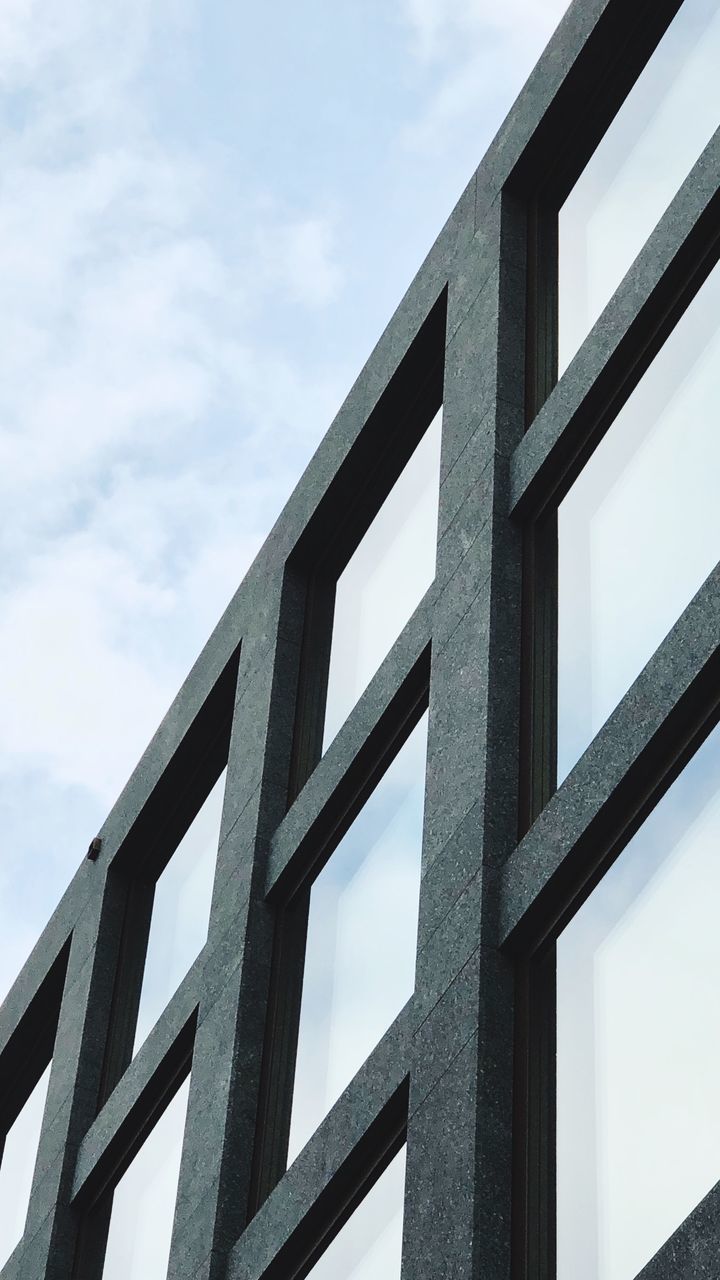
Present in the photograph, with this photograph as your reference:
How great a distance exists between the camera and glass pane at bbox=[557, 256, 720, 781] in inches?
529

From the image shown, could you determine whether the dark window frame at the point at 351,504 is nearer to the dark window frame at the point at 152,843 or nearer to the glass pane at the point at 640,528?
the dark window frame at the point at 152,843

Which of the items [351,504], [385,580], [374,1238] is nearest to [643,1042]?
[374,1238]

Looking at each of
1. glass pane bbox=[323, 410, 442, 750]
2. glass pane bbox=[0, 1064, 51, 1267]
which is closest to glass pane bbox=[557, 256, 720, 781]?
glass pane bbox=[323, 410, 442, 750]

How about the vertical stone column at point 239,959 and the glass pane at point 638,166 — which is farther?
the vertical stone column at point 239,959

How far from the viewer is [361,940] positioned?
639 inches

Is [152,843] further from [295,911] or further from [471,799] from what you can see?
[471,799]

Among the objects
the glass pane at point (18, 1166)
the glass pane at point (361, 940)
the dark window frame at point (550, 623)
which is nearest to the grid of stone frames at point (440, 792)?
the dark window frame at point (550, 623)

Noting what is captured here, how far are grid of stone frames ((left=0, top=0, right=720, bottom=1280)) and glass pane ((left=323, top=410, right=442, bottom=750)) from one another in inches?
12.0

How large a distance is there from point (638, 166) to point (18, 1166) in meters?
13.7

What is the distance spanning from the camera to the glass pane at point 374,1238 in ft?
45.1

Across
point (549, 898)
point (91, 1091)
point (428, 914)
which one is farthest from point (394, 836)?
point (91, 1091)

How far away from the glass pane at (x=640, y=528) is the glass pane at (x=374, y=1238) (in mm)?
3191

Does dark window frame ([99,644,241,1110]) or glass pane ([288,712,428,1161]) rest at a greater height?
dark window frame ([99,644,241,1110])

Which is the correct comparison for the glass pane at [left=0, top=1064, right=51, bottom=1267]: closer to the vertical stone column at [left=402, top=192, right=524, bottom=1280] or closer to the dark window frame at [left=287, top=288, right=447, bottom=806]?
the dark window frame at [left=287, top=288, right=447, bottom=806]
